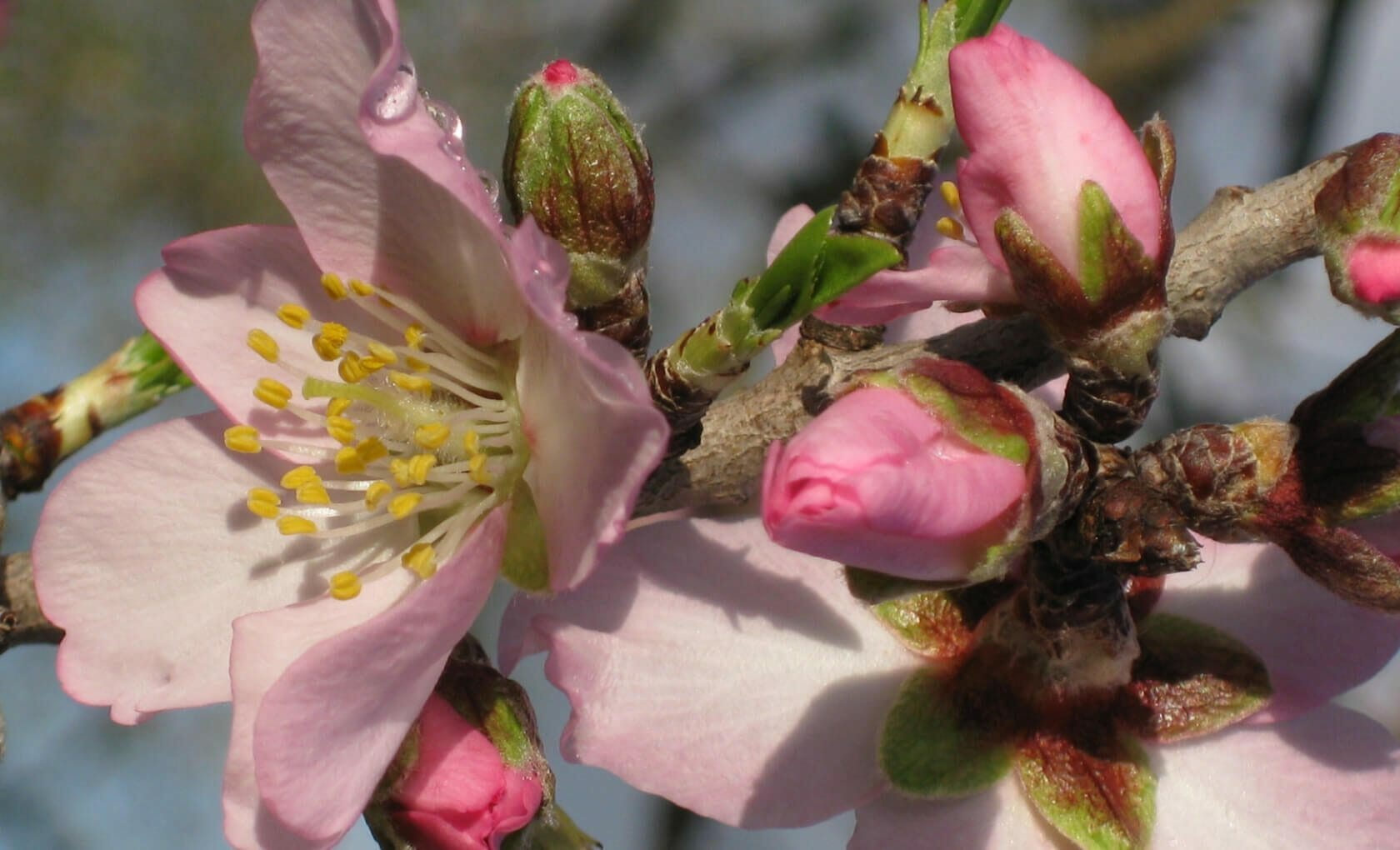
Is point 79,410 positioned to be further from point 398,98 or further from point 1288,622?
point 1288,622

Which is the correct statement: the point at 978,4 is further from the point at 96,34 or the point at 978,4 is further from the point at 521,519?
the point at 96,34

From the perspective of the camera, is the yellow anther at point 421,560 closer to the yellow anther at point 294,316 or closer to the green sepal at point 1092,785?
the yellow anther at point 294,316

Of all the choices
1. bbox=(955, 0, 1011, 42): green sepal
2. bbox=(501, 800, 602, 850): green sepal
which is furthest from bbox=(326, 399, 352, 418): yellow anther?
bbox=(955, 0, 1011, 42): green sepal

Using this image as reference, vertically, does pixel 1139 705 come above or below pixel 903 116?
below

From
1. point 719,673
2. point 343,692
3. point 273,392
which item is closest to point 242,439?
point 273,392

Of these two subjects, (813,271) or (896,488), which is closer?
(896,488)

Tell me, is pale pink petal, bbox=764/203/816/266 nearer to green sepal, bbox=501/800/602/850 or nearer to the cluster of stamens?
the cluster of stamens

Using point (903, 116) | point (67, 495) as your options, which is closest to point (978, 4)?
point (903, 116)

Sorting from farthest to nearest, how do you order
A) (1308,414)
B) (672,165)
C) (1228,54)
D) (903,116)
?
(672,165) < (1228,54) < (903,116) < (1308,414)
